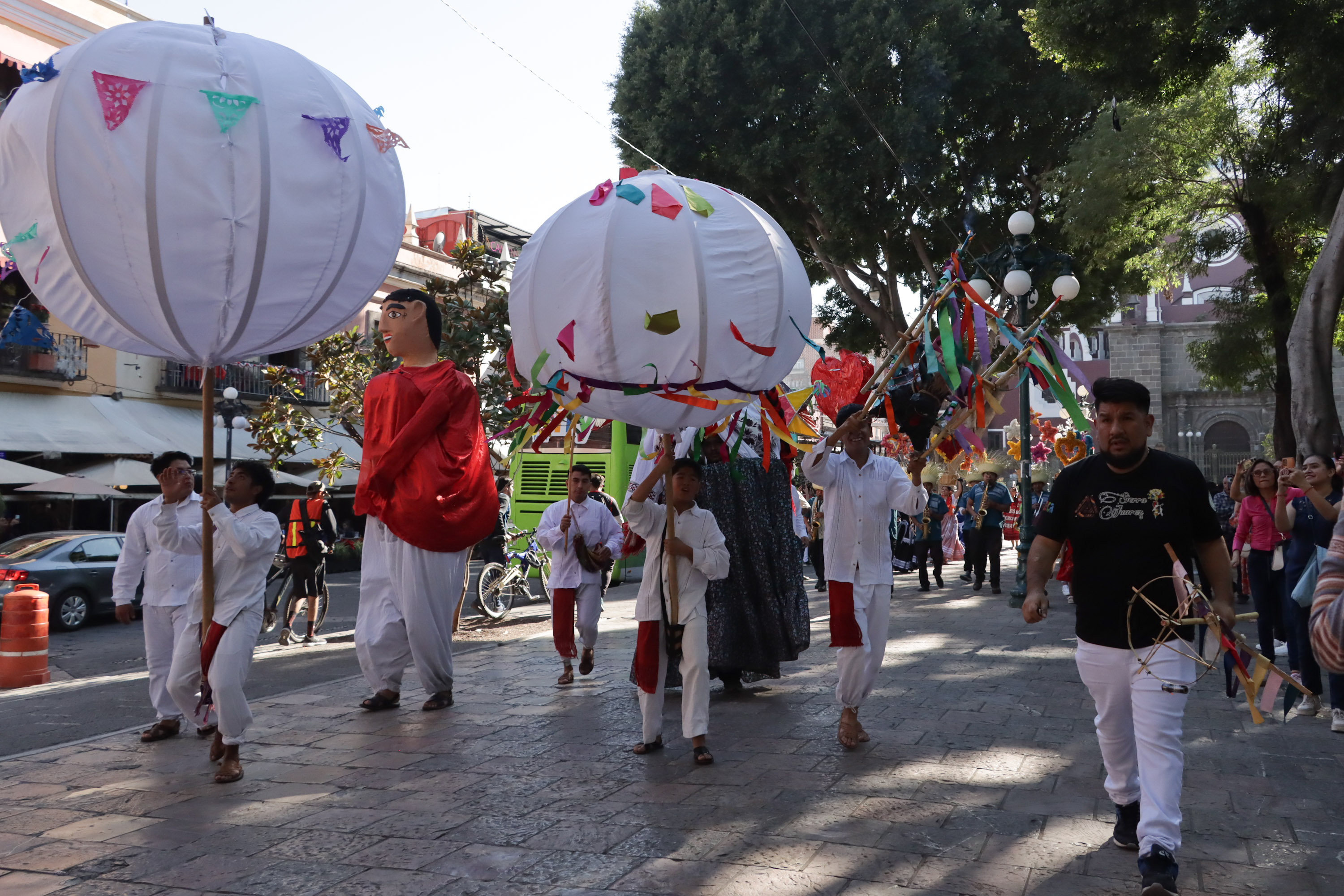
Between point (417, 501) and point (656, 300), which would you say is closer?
point (656, 300)

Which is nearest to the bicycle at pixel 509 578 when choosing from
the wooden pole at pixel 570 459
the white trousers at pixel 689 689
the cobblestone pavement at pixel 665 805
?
the wooden pole at pixel 570 459

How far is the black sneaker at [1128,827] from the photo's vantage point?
13.8 feet

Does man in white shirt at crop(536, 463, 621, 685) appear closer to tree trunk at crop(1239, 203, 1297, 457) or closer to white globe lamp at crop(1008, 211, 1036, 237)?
white globe lamp at crop(1008, 211, 1036, 237)

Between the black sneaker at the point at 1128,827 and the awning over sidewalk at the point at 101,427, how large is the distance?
15.8 metres

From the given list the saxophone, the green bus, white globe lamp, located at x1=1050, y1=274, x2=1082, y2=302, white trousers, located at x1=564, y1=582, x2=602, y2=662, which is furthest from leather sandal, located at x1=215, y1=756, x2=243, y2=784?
the saxophone

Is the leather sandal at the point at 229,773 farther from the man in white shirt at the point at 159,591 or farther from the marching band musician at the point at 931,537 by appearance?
the marching band musician at the point at 931,537

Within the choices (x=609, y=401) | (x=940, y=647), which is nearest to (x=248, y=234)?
(x=609, y=401)

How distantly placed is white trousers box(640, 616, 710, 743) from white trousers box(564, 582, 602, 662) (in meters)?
2.75

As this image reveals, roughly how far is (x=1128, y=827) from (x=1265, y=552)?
4.56m

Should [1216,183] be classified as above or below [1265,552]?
above

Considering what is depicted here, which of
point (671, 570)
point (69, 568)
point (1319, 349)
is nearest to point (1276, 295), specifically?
point (1319, 349)

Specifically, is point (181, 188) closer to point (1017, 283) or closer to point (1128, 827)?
point (1128, 827)

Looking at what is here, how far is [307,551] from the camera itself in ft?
37.5

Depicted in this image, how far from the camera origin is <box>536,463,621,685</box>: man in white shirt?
8.59m
